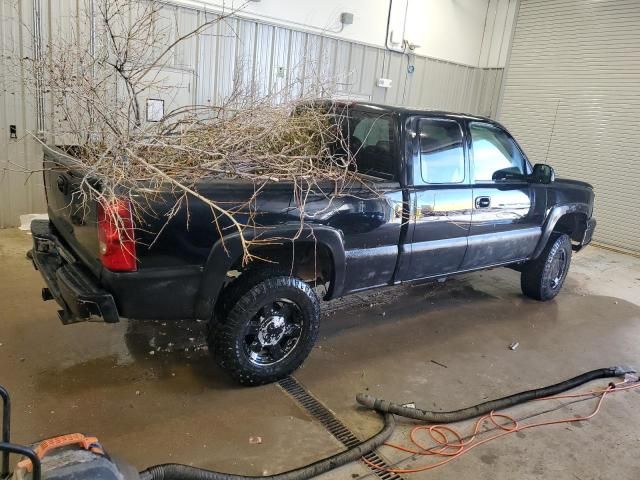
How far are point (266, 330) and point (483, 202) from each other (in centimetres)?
211

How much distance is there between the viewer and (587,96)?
8609mm

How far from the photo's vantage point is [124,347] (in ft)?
11.6

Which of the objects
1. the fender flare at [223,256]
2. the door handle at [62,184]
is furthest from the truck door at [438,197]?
the door handle at [62,184]

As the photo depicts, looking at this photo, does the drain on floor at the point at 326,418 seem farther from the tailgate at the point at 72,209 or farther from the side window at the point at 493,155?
the side window at the point at 493,155

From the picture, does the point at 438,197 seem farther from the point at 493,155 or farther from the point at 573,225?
the point at 573,225

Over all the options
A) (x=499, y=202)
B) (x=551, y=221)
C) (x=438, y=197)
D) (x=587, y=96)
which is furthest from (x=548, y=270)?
(x=587, y=96)

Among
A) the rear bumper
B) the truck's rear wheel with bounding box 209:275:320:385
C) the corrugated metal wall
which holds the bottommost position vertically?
the truck's rear wheel with bounding box 209:275:320:385

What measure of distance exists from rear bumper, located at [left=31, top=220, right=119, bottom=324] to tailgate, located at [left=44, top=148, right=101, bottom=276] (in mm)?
64

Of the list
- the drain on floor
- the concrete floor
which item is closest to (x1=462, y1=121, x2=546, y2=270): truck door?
the concrete floor

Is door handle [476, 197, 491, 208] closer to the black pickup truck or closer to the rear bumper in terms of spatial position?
the black pickup truck

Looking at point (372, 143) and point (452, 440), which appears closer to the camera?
point (452, 440)

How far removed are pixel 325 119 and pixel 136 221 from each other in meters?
1.92

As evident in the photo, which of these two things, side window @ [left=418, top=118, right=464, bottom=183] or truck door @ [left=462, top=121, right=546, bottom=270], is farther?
truck door @ [left=462, top=121, right=546, bottom=270]

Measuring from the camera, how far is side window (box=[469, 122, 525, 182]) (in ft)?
13.6
